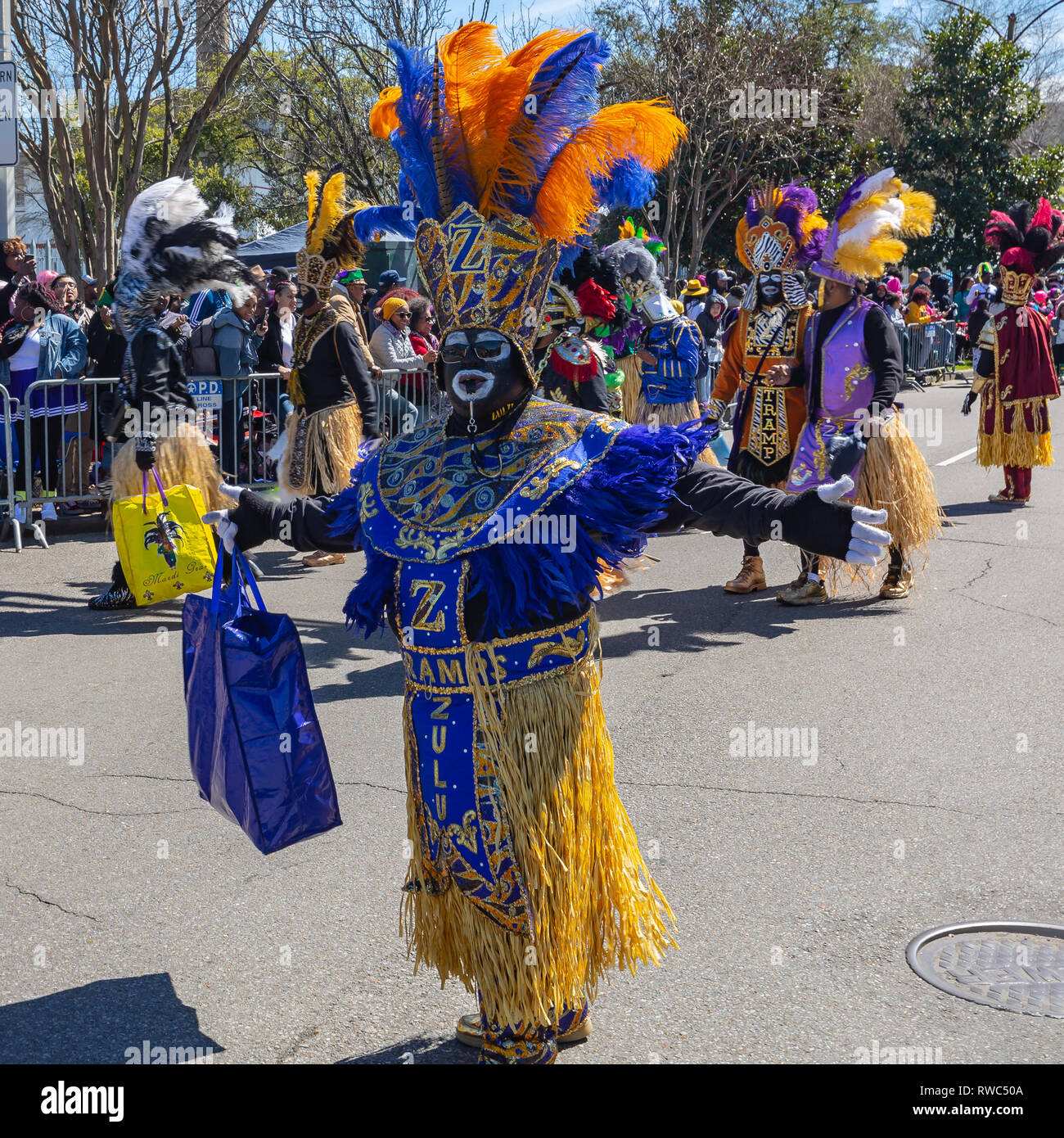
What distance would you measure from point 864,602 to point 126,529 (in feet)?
15.0

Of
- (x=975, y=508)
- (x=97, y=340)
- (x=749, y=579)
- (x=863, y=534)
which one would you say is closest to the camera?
(x=863, y=534)

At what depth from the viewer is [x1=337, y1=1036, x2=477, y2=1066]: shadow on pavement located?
3377 millimetres

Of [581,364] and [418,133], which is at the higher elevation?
[418,133]

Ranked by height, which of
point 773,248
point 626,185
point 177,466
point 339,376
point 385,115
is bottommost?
point 177,466

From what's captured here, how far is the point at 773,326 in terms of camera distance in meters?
8.57

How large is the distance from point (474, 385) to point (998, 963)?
2285 millimetres

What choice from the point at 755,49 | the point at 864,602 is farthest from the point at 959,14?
the point at 864,602

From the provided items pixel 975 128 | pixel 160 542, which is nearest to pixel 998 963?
pixel 160 542

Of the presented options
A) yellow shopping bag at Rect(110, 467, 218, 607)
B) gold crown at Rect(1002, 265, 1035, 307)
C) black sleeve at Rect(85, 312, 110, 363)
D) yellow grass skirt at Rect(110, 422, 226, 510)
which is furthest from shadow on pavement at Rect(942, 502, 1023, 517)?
black sleeve at Rect(85, 312, 110, 363)

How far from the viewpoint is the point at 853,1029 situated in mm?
3533

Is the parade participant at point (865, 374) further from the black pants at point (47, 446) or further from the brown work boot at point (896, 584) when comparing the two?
the black pants at point (47, 446)

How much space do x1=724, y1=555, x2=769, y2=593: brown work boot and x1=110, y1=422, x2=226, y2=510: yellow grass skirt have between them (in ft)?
11.0

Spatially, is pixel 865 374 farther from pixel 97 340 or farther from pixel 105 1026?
pixel 97 340
